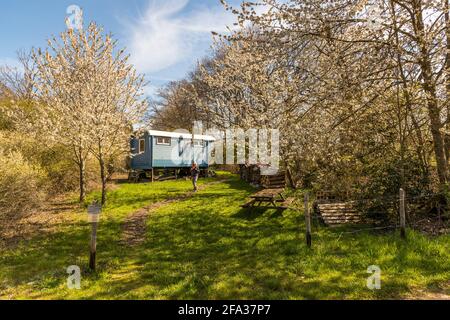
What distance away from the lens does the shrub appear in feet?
27.5

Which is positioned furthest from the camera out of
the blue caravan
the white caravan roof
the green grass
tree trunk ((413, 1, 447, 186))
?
the blue caravan

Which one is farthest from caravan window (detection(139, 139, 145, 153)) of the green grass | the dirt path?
the green grass

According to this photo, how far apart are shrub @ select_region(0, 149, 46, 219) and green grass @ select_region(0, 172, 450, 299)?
1512mm

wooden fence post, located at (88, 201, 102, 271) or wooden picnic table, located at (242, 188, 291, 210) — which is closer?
wooden fence post, located at (88, 201, 102, 271)

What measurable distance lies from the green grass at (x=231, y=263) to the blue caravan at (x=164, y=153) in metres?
12.3

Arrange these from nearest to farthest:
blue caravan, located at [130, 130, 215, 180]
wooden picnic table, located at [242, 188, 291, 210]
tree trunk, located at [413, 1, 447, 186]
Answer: tree trunk, located at [413, 1, 447, 186]
wooden picnic table, located at [242, 188, 291, 210]
blue caravan, located at [130, 130, 215, 180]

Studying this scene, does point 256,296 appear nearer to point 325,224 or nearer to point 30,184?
point 325,224

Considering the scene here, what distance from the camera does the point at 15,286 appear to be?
496 centimetres

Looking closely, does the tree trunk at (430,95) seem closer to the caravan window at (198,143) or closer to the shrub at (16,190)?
the shrub at (16,190)

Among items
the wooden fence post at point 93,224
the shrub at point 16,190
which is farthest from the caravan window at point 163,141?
the wooden fence post at point 93,224

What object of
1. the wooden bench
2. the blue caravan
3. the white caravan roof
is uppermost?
the white caravan roof

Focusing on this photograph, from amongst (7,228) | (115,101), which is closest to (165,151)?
(115,101)

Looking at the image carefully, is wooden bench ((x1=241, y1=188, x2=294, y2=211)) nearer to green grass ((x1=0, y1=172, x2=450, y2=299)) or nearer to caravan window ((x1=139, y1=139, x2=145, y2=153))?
green grass ((x1=0, y1=172, x2=450, y2=299))

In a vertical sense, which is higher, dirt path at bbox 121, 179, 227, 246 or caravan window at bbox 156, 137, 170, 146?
caravan window at bbox 156, 137, 170, 146
